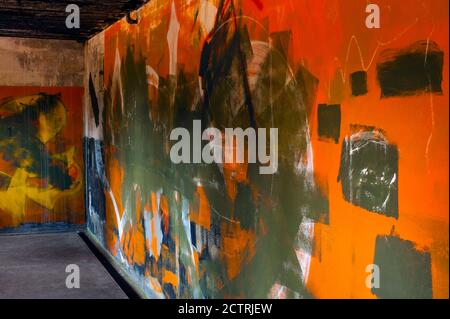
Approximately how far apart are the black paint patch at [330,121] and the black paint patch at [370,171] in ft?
0.26

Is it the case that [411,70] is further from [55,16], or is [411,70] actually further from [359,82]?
[55,16]

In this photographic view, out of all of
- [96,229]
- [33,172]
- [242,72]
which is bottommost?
[96,229]

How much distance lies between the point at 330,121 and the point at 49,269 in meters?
4.40

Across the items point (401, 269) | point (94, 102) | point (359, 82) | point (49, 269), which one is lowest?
point (49, 269)

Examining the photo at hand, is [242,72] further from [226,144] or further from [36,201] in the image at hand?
[36,201]

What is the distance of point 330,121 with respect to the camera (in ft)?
7.69

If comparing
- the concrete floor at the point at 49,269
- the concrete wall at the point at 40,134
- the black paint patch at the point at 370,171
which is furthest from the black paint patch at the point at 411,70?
the concrete wall at the point at 40,134

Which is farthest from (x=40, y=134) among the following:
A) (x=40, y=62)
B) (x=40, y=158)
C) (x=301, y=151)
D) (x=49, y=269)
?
(x=301, y=151)

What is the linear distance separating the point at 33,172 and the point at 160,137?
3906mm

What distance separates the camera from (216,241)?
3.51 m

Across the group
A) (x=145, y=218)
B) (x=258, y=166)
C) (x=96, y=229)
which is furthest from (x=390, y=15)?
(x=96, y=229)

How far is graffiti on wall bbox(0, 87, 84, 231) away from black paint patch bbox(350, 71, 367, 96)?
633 centimetres

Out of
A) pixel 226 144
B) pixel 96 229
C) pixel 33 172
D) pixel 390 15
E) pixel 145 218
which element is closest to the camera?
pixel 390 15
